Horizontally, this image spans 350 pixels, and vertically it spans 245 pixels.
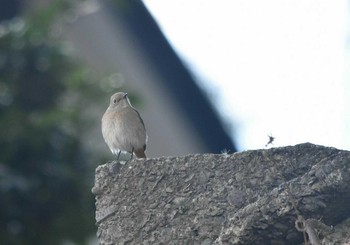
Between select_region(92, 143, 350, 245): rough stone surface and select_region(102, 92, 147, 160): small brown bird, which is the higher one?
select_region(102, 92, 147, 160): small brown bird

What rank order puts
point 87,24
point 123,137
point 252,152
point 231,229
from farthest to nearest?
point 87,24
point 123,137
point 252,152
point 231,229

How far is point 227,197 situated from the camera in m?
3.84

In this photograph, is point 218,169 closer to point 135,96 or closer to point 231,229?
point 231,229

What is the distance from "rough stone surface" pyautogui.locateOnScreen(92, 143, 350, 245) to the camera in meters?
3.63

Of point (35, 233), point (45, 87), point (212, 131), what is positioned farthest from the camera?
point (212, 131)

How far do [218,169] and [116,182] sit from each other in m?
0.39

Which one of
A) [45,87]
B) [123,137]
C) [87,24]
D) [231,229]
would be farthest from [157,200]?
[87,24]

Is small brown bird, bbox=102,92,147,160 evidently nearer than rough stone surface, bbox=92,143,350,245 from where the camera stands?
No

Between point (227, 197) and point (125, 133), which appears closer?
point (227, 197)

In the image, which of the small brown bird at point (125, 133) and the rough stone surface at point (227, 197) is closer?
the rough stone surface at point (227, 197)

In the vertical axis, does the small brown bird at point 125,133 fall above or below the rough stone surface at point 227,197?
above

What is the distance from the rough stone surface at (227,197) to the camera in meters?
3.63

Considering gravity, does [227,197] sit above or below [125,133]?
below

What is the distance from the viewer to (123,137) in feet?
23.0
